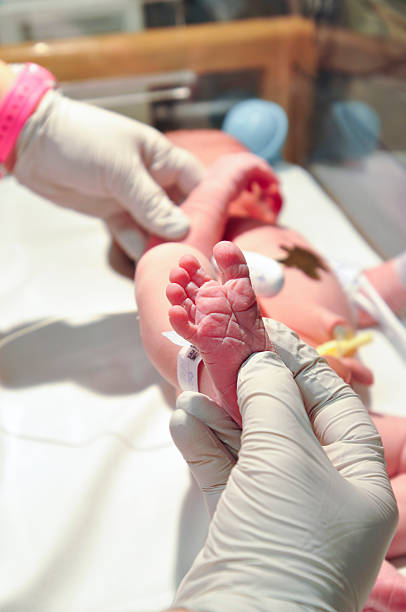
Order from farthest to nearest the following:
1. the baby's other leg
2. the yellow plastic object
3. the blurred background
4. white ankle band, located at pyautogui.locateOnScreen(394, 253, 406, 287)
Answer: the blurred background
white ankle band, located at pyautogui.locateOnScreen(394, 253, 406, 287)
the yellow plastic object
the baby's other leg

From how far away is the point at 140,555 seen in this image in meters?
0.73

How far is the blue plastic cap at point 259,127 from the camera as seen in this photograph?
4.78 feet

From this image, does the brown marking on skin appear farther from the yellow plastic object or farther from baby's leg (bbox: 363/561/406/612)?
baby's leg (bbox: 363/561/406/612)

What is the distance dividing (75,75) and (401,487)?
135 centimetres

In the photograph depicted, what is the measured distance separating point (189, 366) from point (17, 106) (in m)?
0.53

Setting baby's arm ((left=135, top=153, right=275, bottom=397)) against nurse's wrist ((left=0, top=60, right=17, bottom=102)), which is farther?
nurse's wrist ((left=0, top=60, right=17, bottom=102))

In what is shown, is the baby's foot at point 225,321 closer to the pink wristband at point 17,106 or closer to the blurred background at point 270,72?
the pink wristband at point 17,106

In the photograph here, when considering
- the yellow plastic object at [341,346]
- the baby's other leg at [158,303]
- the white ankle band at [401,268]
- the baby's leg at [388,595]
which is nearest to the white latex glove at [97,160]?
the baby's other leg at [158,303]

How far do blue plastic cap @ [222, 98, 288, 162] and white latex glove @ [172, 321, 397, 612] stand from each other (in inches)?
41.7

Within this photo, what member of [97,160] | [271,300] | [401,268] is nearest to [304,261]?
[271,300]

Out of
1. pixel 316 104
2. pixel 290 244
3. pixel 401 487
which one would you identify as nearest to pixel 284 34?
pixel 316 104

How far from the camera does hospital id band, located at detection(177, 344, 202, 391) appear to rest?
0.65 m

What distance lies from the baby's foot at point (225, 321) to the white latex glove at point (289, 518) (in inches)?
0.9

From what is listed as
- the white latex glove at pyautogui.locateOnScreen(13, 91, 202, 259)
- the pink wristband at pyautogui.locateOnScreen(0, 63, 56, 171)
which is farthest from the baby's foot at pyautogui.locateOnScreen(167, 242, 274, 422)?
the pink wristband at pyautogui.locateOnScreen(0, 63, 56, 171)
